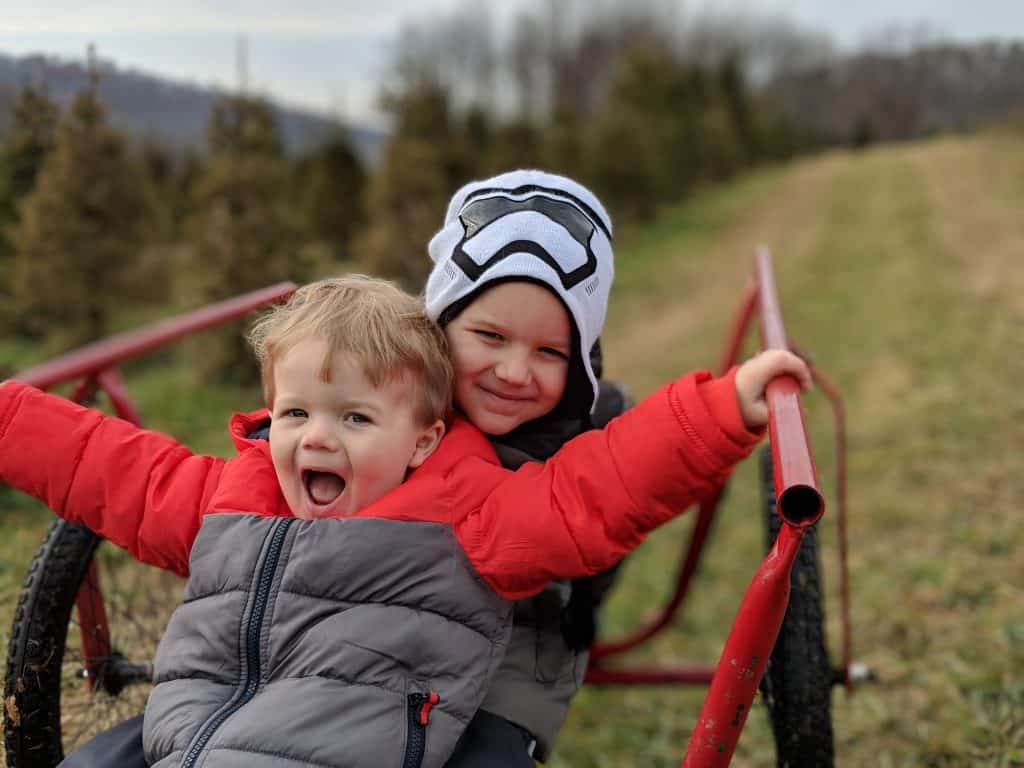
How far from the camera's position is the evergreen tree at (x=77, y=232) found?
2.52 metres

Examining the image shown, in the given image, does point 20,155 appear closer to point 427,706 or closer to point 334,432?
point 334,432

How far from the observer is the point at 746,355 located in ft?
28.6

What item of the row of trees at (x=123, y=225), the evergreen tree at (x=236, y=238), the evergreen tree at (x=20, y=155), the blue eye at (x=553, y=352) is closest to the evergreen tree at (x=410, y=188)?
the row of trees at (x=123, y=225)

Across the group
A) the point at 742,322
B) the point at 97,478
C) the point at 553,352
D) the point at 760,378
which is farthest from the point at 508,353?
the point at 742,322

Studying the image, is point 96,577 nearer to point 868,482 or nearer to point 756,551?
point 756,551

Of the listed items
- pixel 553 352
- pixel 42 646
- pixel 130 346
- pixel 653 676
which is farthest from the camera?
pixel 653 676

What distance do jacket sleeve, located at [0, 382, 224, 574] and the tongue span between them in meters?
0.20

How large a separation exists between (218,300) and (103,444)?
636 cm

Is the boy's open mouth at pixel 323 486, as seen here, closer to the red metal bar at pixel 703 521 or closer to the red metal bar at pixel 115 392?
the red metal bar at pixel 115 392

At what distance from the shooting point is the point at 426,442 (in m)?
1.54

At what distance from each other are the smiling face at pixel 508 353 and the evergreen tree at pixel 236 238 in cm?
599

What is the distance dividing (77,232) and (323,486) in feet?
8.81

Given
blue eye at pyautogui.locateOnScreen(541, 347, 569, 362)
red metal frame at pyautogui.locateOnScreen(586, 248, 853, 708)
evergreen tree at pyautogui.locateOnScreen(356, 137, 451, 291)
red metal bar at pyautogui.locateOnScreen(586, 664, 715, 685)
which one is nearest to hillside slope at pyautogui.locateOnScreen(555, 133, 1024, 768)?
red metal frame at pyautogui.locateOnScreen(586, 248, 853, 708)

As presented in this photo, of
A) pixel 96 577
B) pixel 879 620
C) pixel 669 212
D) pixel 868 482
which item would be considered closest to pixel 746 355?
pixel 868 482
